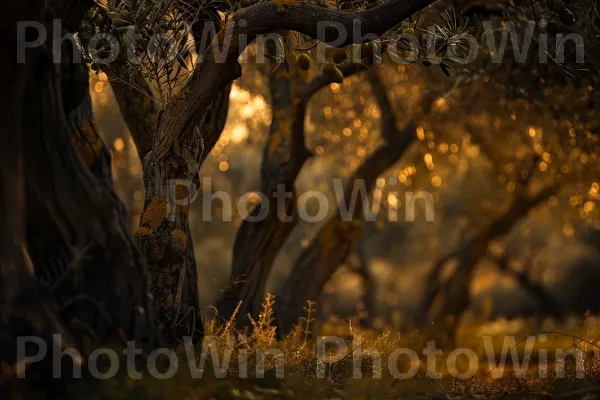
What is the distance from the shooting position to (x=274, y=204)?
1334cm

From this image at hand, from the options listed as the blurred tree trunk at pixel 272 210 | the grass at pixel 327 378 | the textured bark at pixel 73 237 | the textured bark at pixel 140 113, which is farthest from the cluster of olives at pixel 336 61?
the blurred tree trunk at pixel 272 210

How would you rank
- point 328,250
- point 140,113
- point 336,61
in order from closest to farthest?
point 336,61, point 140,113, point 328,250

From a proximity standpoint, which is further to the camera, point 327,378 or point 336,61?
point 336,61

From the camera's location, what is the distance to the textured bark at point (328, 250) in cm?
1384

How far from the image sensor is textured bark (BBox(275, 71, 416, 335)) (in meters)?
13.8

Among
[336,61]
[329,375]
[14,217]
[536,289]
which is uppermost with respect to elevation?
[336,61]

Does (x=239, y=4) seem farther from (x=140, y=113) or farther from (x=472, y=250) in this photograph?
(x=472, y=250)

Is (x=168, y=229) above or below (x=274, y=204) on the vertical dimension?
above

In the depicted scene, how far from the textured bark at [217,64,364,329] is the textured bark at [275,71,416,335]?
25.1 inches

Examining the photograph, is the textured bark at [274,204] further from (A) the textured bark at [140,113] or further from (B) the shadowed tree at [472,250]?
(B) the shadowed tree at [472,250]

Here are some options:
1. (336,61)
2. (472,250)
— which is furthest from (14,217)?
(472,250)

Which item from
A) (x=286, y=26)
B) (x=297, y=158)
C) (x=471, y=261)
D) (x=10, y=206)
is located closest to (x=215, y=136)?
(x=297, y=158)

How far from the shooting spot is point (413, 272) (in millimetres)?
31359

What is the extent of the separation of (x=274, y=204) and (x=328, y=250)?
1.58 m
